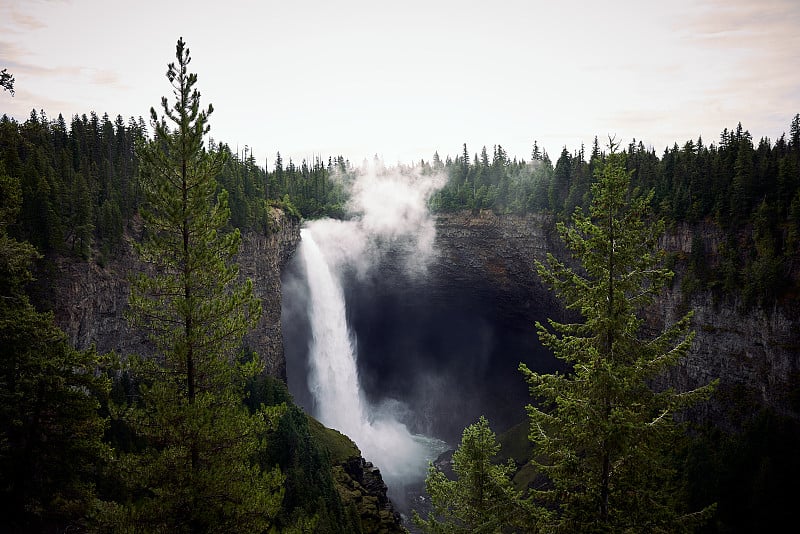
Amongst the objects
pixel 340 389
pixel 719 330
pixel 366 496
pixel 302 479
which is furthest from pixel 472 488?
pixel 340 389

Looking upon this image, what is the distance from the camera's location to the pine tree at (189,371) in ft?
35.4

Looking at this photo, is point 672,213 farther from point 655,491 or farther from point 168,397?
point 168,397

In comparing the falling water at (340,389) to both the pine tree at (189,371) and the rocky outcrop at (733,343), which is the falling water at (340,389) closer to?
the rocky outcrop at (733,343)

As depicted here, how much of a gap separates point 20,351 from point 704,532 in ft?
116

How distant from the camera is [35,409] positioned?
1295cm

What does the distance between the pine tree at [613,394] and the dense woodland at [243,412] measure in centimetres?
7

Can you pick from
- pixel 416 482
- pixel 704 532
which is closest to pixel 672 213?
pixel 704 532

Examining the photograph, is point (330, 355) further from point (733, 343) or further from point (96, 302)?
point (733, 343)

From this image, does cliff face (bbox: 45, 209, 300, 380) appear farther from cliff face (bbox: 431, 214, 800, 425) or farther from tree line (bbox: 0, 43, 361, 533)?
cliff face (bbox: 431, 214, 800, 425)

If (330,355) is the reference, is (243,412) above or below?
above

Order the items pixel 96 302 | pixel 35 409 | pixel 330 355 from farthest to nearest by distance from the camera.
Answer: pixel 330 355 < pixel 96 302 < pixel 35 409

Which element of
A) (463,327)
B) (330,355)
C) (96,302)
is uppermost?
(96,302)

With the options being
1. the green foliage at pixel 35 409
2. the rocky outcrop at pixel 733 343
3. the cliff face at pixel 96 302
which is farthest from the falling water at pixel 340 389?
the green foliage at pixel 35 409

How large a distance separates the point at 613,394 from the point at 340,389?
54785 mm
